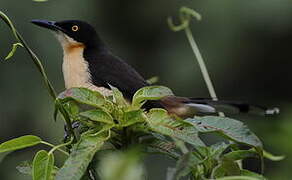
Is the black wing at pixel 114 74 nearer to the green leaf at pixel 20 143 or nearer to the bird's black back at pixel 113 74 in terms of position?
the bird's black back at pixel 113 74

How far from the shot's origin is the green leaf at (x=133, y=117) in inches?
62.4

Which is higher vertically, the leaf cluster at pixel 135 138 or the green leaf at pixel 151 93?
the green leaf at pixel 151 93

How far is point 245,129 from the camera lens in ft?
5.17

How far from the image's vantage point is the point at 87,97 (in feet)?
5.37

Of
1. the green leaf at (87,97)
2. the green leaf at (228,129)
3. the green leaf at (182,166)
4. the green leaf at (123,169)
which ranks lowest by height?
the green leaf at (228,129)

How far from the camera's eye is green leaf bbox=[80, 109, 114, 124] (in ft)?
5.28

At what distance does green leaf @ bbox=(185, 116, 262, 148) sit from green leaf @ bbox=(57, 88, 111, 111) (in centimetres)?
21

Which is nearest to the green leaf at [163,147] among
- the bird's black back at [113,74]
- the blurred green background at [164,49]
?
Result: the bird's black back at [113,74]

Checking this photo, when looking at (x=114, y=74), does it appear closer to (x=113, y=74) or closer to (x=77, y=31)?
(x=113, y=74)

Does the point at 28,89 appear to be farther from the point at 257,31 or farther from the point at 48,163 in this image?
the point at 48,163

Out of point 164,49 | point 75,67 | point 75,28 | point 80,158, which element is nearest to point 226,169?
point 80,158

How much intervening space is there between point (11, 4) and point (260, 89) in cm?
262

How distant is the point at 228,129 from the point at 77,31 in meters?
2.37

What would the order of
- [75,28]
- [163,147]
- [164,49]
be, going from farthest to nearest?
[164,49], [75,28], [163,147]
